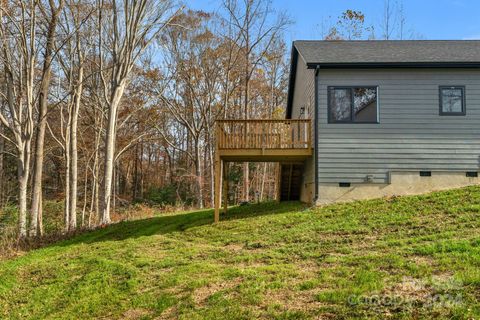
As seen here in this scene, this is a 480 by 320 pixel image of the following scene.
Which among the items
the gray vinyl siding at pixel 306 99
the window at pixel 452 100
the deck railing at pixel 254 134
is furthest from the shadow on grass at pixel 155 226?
the window at pixel 452 100

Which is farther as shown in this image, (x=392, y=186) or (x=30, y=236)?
(x=30, y=236)

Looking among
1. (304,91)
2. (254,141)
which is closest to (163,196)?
(304,91)

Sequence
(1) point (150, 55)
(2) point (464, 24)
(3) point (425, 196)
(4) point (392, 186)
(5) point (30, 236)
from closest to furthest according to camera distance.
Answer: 1. (3) point (425, 196)
2. (4) point (392, 186)
3. (5) point (30, 236)
4. (2) point (464, 24)
5. (1) point (150, 55)

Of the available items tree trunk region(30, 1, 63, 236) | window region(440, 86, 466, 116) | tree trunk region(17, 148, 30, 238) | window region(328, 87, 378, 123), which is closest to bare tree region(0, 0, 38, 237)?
tree trunk region(17, 148, 30, 238)

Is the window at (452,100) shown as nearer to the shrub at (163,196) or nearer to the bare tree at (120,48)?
the bare tree at (120,48)

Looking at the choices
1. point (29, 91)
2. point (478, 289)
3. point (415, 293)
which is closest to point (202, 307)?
point (415, 293)

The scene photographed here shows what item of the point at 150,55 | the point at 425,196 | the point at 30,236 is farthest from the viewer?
the point at 150,55

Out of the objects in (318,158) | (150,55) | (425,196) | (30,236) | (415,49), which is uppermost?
(150,55)

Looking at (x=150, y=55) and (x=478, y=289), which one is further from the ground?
(x=150, y=55)

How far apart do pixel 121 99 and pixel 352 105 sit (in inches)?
639

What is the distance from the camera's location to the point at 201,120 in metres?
26.4

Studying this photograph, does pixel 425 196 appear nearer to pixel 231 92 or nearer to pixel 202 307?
pixel 202 307

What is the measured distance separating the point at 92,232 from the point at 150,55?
13.9 metres

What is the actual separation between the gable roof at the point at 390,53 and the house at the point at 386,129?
37mm
